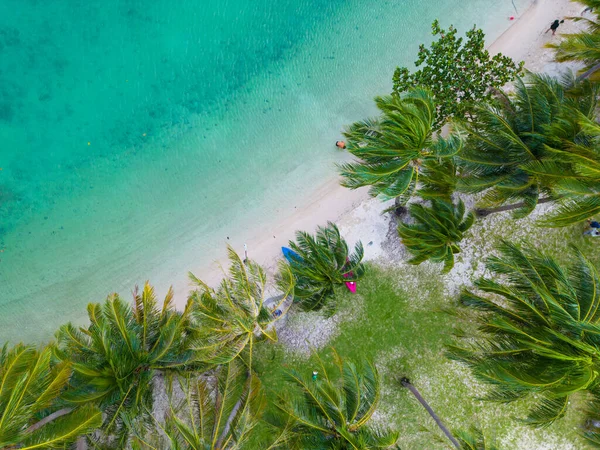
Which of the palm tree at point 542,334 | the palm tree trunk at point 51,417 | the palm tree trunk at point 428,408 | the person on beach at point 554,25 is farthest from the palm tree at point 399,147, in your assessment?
the palm tree trunk at point 51,417

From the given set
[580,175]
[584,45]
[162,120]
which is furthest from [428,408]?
[162,120]

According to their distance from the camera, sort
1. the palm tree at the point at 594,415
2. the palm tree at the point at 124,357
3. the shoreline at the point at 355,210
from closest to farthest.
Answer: the palm tree at the point at 124,357 → the palm tree at the point at 594,415 → the shoreline at the point at 355,210

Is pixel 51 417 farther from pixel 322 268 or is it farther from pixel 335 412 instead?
pixel 322 268

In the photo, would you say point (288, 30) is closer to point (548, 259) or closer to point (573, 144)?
point (573, 144)

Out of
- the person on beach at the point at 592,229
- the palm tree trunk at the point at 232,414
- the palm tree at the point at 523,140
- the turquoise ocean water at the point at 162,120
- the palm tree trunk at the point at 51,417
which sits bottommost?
the person on beach at the point at 592,229

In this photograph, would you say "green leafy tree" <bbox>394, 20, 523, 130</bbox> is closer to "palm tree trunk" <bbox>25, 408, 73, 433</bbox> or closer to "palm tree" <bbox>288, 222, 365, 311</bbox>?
"palm tree" <bbox>288, 222, 365, 311</bbox>

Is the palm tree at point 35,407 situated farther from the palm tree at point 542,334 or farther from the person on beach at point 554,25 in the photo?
the person on beach at point 554,25
